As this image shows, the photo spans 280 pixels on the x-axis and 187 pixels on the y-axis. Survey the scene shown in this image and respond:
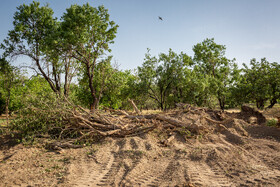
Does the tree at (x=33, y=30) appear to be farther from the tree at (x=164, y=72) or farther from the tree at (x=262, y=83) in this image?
the tree at (x=262, y=83)

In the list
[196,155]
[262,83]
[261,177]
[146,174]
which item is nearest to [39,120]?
[146,174]

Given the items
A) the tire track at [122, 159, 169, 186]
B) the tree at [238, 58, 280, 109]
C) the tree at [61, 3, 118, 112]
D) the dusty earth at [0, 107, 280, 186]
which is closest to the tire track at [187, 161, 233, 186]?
the dusty earth at [0, 107, 280, 186]

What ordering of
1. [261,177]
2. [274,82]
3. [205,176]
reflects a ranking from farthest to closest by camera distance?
[274,82], [205,176], [261,177]

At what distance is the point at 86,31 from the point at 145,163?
36.8 ft

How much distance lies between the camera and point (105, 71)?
16875mm

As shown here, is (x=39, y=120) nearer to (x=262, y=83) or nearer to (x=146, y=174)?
(x=146, y=174)

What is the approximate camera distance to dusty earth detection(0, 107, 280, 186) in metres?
3.73

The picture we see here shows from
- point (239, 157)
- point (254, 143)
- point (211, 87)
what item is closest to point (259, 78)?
point (211, 87)

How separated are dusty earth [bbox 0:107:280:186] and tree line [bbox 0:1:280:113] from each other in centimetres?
398

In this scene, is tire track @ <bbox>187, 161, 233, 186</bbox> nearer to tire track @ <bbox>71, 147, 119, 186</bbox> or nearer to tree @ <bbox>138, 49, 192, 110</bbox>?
tire track @ <bbox>71, 147, 119, 186</bbox>

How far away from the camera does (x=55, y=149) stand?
5875mm

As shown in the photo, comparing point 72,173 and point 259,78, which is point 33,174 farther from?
point 259,78

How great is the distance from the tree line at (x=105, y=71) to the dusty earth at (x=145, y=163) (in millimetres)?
3983

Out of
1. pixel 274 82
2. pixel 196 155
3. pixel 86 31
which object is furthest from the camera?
pixel 274 82
